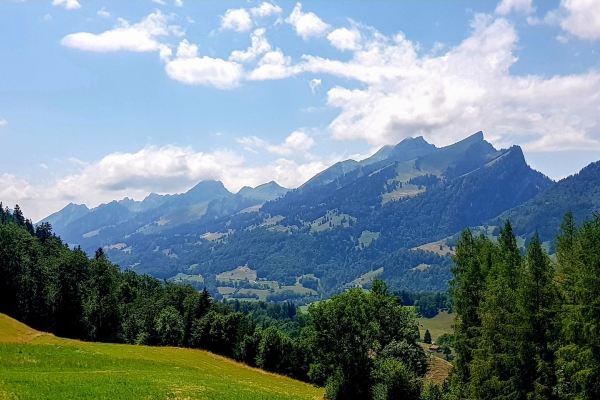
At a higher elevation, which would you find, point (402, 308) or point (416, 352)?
point (402, 308)

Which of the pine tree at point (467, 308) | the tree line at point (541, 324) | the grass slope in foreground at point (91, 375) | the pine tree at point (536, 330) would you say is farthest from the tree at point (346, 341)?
the pine tree at point (536, 330)

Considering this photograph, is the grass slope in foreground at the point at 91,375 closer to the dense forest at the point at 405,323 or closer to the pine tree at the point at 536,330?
the dense forest at the point at 405,323

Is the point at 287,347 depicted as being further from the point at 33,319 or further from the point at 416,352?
the point at 33,319

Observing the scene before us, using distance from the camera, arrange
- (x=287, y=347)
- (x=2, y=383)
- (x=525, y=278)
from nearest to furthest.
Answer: (x=2, y=383), (x=525, y=278), (x=287, y=347)

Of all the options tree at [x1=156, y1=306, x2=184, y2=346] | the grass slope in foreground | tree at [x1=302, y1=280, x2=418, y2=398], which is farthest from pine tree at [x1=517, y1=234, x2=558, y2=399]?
tree at [x1=156, y1=306, x2=184, y2=346]

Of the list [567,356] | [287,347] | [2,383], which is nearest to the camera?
[2,383]

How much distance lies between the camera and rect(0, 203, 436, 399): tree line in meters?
66.4

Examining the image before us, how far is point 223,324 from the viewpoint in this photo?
384ft

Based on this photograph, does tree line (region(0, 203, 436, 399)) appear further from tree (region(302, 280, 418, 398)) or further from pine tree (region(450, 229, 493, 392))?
pine tree (region(450, 229, 493, 392))

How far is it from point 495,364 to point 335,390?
1054 inches

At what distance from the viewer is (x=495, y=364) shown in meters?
47.3

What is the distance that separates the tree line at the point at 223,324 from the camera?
218 feet

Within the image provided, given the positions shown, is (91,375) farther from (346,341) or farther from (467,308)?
(467,308)

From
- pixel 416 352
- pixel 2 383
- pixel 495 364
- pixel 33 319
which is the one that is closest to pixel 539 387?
pixel 495 364
